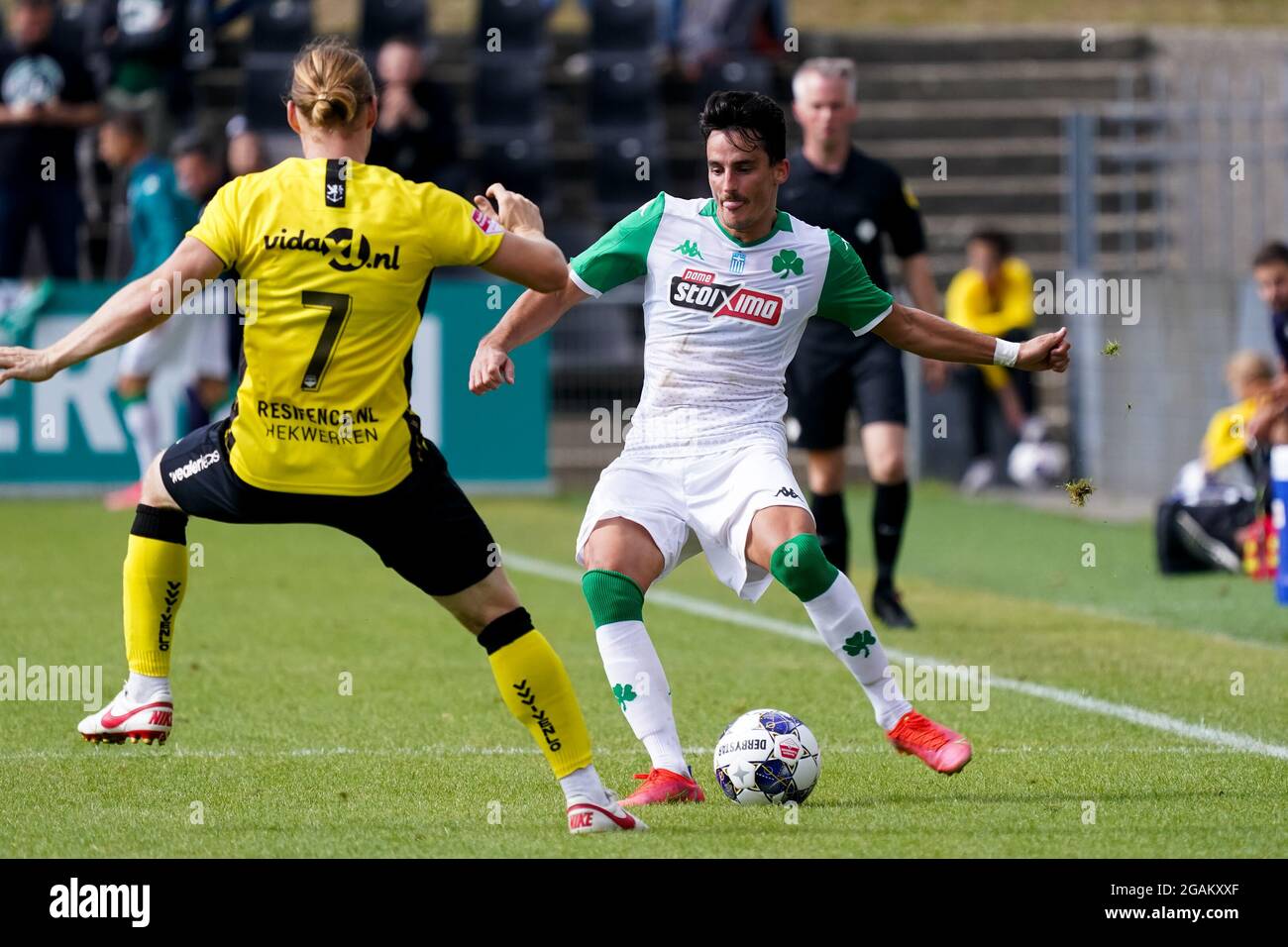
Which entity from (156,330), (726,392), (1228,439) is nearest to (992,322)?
(1228,439)

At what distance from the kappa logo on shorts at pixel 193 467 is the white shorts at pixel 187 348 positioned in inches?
368

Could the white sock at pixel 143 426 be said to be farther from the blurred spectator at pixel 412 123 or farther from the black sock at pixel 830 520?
the black sock at pixel 830 520

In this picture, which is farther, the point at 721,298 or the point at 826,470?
the point at 826,470

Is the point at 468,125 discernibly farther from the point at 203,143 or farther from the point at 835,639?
the point at 835,639

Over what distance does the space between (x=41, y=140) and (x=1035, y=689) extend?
A: 36.3ft

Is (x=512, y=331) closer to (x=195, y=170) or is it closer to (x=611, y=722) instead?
(x=611, y=722)

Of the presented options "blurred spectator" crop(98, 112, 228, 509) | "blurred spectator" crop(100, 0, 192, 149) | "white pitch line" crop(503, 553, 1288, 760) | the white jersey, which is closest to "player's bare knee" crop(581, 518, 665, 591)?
the white jersey

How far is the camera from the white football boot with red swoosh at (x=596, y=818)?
5.54m

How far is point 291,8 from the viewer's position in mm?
20016

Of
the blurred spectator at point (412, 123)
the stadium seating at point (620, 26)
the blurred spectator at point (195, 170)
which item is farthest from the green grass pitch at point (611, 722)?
the stadium seating at point (620, 26)

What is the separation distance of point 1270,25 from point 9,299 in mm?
16467

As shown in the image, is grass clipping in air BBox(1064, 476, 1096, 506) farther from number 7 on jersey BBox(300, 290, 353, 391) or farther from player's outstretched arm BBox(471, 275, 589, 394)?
number 7 on jersey BBox(300, 290, 353, 391)

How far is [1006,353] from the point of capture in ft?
21.5
